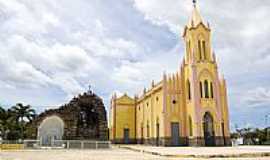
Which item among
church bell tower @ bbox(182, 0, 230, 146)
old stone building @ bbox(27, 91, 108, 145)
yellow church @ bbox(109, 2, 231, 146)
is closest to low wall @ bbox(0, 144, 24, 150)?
old stone building @ bbox(27, 91, 108, 145)

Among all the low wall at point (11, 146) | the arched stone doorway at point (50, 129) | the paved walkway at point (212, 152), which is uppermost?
the arched stone doorway at point (50, 129)

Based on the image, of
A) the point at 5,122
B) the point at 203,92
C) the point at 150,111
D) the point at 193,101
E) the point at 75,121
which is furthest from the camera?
the point at 5,122

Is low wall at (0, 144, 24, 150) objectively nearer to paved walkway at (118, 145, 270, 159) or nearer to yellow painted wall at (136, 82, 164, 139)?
paved walkway at (118, 145, 270, 159)

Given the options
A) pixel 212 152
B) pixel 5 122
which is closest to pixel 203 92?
pixel 212 152

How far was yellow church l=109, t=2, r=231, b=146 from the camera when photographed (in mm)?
33656

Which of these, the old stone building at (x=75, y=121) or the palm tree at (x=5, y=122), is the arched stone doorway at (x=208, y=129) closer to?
the old stone building at (x=75, y=121)

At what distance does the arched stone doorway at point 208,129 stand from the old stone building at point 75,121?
39.4 feet

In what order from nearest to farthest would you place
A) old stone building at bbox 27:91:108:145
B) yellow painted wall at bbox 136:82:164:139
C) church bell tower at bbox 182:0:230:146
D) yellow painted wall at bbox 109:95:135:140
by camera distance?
1. old stone building at bbox 27:91:108:145
2. church bell tower at bbox 182:0:230:146
3. yellow painted wall at bbox 136:82:164:139
4. yellow painted wall at bbox 109:95:135:140

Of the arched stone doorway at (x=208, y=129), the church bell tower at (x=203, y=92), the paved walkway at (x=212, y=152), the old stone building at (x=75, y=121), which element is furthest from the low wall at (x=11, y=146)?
the arched stone doorway at (x=208, y=129)

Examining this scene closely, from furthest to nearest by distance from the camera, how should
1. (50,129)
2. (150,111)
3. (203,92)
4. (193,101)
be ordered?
(150,111), (203,92), (193,101), (50,129)

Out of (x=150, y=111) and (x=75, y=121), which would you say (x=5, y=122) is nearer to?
(x=75, y=121)

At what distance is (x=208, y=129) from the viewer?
112 feet

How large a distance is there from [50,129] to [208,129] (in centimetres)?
1875

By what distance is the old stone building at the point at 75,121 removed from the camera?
3077 centimetres
